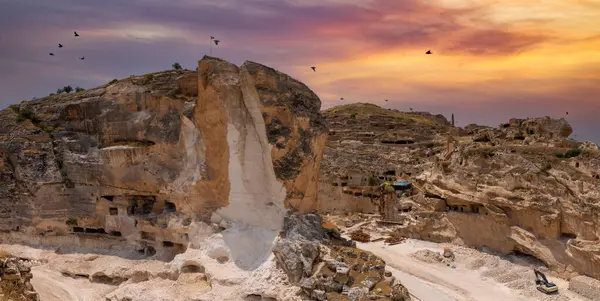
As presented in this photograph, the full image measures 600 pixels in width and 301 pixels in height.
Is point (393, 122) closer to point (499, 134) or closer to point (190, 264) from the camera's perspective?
point (499, 134)

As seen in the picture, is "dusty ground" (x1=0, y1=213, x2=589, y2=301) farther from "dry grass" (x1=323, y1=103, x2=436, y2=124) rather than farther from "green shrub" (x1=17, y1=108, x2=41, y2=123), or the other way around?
Result: "dry grass" (x1=323, y1=103, x2=436, y2=124)

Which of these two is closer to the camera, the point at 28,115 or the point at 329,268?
the point at 329,268

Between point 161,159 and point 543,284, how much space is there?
18071 millimetres

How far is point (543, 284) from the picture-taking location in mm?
20906

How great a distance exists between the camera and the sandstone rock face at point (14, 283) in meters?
14.7

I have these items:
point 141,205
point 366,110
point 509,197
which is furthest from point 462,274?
point 366,110

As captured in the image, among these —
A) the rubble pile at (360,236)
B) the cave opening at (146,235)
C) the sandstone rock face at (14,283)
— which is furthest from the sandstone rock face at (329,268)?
the rubble pile at (360,236)

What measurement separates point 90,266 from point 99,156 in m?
5.44

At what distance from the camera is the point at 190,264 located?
794 inches

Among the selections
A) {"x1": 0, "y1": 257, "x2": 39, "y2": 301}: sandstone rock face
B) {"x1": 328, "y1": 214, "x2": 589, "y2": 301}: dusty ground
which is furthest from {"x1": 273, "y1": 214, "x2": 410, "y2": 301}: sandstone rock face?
{"x1": 0, "y1": 257, "x2": 39, "y2": 301}: sandstone rock face

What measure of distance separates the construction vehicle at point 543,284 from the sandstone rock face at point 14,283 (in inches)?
771

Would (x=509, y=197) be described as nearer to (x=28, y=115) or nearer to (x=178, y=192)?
(x=178, y=192)

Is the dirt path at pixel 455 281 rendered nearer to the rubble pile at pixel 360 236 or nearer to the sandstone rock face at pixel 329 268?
the rubble pile at pixel 360 236

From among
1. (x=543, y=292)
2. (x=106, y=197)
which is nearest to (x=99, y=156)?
(x=106, y=197)
